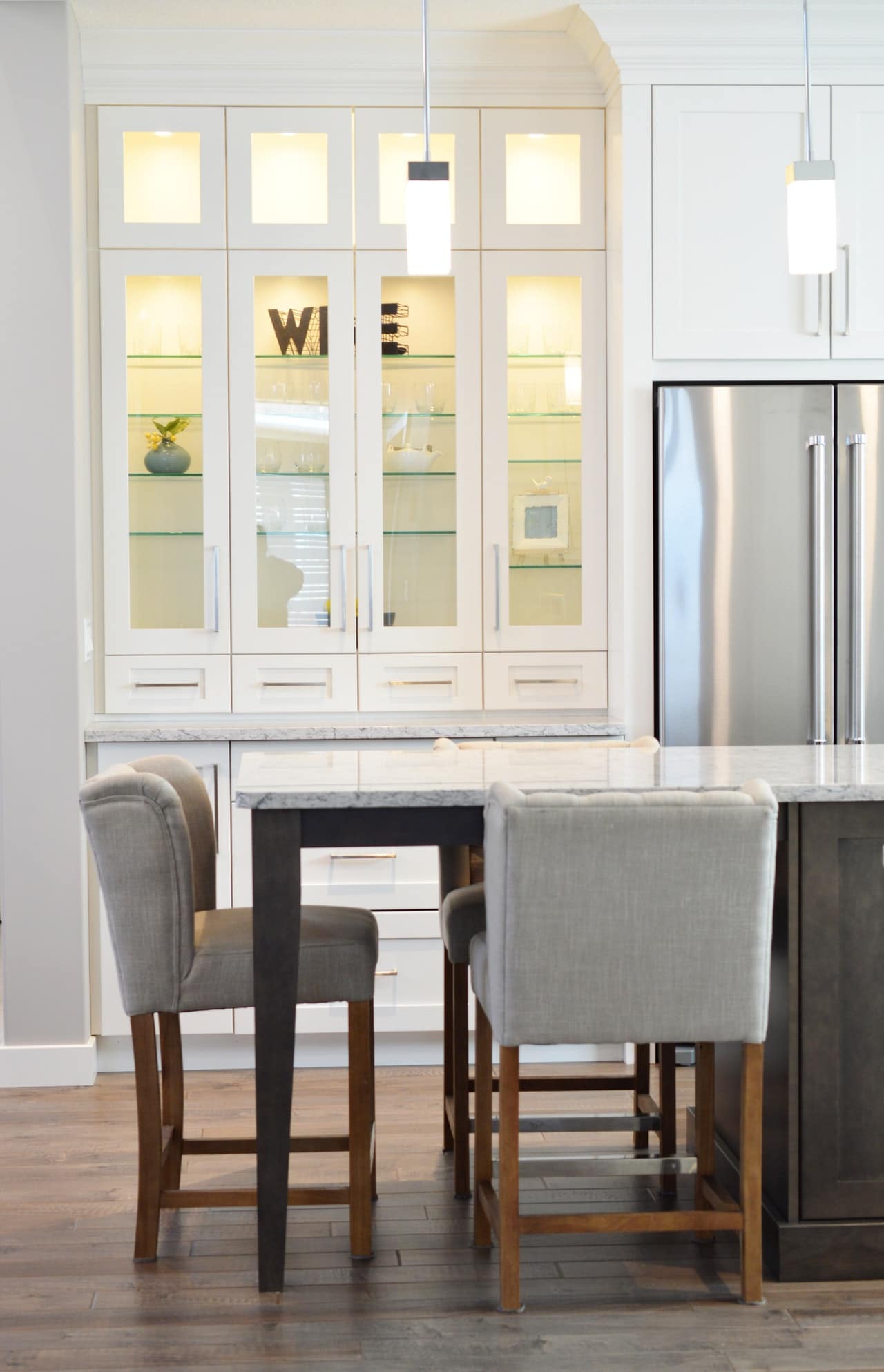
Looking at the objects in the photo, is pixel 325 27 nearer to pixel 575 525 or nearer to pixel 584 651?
pixel 575 525

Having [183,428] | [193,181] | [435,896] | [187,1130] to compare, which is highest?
[193,181]

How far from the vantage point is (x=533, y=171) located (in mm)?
3896

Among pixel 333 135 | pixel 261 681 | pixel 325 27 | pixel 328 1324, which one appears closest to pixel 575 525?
pixel 261 681

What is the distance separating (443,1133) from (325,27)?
300 centimetres

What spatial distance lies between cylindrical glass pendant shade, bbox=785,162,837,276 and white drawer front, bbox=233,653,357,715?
6.10 feet

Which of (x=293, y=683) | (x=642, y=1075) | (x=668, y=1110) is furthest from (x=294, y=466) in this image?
(x=668, y=1110)

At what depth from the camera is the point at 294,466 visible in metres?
3.83

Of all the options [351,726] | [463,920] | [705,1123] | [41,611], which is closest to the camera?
[705,1123]

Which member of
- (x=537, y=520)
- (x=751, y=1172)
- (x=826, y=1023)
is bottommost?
(x=751, y=1172)

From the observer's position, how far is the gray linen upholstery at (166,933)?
2.32 meters

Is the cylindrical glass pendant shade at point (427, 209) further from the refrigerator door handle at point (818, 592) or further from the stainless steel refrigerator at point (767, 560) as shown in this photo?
the refrigerator door handle at point (818, 592)

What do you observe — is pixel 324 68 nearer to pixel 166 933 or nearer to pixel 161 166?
pixel 161 166

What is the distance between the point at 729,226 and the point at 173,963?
8.26 ft

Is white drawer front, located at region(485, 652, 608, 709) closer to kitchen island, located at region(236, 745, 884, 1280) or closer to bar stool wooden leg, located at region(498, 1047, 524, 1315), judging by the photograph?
kitchen island, located at region(236, 745, 884, 1280)
